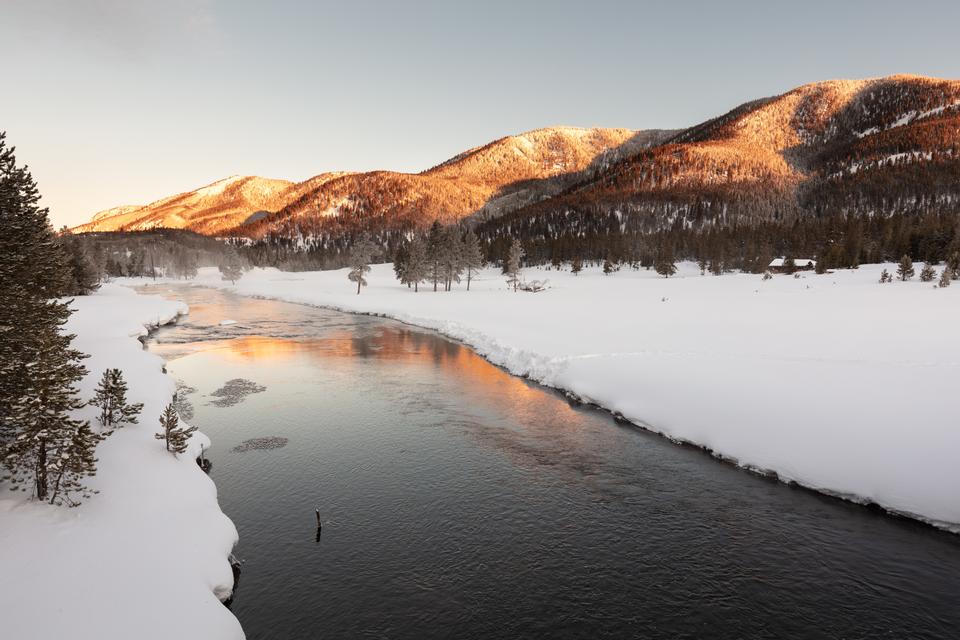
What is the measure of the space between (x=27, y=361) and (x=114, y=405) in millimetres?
6058

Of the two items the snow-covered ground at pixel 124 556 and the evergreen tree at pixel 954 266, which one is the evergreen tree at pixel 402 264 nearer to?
the snow-covered ground at pixel 124 556

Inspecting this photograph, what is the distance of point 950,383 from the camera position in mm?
19031

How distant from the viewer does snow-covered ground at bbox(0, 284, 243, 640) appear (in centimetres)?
820

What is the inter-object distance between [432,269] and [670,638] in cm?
8316

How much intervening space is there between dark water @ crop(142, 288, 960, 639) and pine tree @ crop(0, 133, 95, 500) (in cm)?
498

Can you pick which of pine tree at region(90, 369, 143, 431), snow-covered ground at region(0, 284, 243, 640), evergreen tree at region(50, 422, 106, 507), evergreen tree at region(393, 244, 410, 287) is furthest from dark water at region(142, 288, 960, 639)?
evergreen tree at region(393, 244, 410, 287)

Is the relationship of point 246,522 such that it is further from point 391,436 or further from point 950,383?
point 950,383

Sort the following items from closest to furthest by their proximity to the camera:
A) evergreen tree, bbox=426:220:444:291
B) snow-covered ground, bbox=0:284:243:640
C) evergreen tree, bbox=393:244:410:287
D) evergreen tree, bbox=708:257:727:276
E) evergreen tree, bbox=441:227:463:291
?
snow-covered ground, bbox=0:284:243:640
evergreen tree, bbox=441:227:463:291
evergreen tree, bbox=426:220:444:291
evergreen tree, bbox=393:244:410:287
evergreen tree, bbox=708:257:727:276

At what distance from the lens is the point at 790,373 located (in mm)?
22891

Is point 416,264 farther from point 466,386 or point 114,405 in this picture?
point 114,405

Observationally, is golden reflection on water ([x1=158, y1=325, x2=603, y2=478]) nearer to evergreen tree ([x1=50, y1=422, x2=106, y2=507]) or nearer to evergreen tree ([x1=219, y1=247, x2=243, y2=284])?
evergreen tree ([x1=50, y1=422, x2=106, y2=507])

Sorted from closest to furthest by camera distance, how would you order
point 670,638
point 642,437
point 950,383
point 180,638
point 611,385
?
point 180,638
point 670,638
point 950,383
point 642,437
point 611,385

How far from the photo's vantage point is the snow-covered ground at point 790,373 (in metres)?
15.7

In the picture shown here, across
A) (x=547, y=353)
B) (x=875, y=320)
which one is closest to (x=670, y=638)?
(x=547, y=353)
